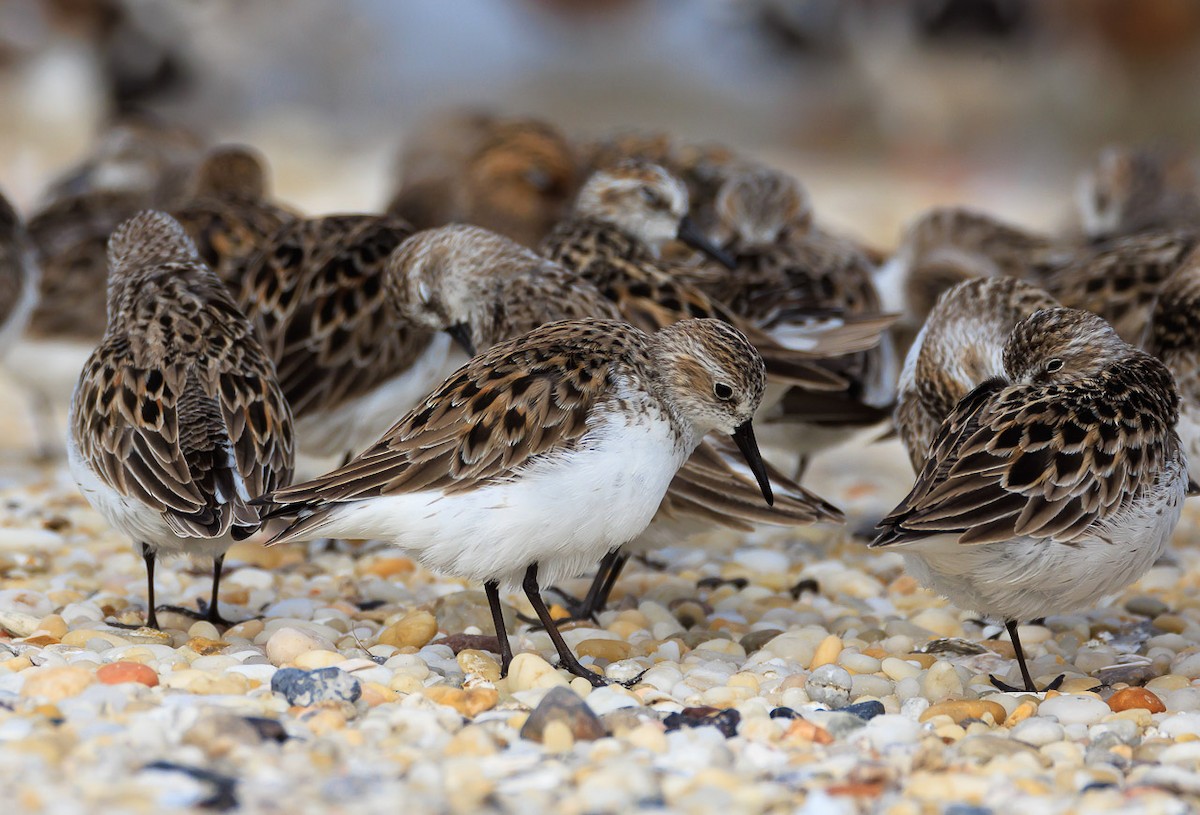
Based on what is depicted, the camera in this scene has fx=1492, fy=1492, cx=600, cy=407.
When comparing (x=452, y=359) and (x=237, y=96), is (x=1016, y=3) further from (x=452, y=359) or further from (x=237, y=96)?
(x=452, y=359)

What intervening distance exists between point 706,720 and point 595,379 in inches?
38.7

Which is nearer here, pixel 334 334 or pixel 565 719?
pixel 565 719

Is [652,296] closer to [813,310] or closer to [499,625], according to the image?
[813,310]

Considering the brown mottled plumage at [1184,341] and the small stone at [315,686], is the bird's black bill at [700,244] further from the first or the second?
the small stone at [315,686]

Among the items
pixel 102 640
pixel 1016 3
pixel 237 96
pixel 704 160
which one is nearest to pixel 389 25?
pixel 237 96

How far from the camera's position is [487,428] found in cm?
408

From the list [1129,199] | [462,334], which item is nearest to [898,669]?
[462,334]

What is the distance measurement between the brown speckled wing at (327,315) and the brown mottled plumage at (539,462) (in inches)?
60.6

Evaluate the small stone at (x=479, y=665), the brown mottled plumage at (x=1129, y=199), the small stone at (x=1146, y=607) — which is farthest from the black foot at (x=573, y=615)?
the brown mottled plumage at (x=1129, y=199)

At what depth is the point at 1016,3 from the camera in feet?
61.9

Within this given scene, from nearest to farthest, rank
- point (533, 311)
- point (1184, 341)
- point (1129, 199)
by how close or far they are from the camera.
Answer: point (533, 311) < point (1184, 341) < point (1129, 199)

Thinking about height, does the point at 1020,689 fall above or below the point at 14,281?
below

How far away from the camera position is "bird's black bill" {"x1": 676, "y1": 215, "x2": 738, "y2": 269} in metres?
6.37

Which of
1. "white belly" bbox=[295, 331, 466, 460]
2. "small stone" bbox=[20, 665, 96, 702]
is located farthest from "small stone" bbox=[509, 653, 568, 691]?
"white belly" bbox=[295, 331, 466, 460]
